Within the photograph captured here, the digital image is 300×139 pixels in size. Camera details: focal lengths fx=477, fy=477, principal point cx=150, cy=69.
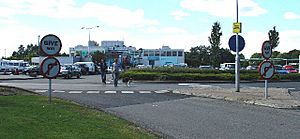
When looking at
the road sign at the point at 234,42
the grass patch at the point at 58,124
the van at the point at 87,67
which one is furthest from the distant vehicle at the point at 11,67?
the grass patch at the point at 58,124

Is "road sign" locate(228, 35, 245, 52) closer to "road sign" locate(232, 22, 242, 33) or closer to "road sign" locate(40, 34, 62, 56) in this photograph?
"road sign" locate(232, 22, 242, 33)

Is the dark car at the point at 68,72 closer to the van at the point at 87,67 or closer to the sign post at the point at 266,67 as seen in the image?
the van at the point at 87,67

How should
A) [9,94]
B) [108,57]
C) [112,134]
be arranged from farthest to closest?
[108,57], [9,94], [112,134]

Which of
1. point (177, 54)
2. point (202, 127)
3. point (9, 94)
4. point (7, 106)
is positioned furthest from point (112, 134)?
point (177, 54)

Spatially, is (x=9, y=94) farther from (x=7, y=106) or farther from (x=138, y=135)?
(x=138, y=135)

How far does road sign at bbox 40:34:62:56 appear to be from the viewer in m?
14.4

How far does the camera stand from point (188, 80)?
3772 centimetres

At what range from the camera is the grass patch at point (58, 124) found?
890 centimetres

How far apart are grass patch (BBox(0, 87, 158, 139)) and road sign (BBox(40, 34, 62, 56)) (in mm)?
1648

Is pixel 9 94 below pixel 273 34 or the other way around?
below

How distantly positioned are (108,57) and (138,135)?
93.0 meters

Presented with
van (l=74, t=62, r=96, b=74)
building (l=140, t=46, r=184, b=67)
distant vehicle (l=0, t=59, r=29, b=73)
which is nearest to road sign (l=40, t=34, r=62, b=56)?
van (l=74, t=62, r=96, b=74)

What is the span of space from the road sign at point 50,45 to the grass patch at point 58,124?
165 cm

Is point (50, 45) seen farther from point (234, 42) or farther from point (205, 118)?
point (234, 42)
